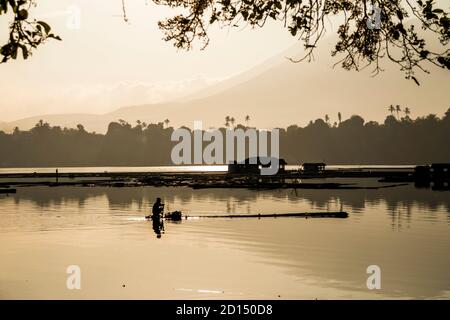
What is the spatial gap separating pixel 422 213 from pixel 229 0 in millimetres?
55655

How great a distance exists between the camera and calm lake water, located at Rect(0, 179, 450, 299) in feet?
87.5

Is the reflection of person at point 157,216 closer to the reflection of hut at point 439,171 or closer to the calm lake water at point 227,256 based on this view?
the calm lake water at point 227,256

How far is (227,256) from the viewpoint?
35688 millimetres

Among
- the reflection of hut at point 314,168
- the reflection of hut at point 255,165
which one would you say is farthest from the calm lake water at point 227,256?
the reflection of hut at point 314,168

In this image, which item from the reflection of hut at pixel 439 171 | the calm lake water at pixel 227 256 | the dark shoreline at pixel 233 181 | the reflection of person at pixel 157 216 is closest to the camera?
the calm lake water at pixel 227 256

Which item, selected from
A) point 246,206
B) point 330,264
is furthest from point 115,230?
point 246,206

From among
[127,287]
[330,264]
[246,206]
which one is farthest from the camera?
[246,206]

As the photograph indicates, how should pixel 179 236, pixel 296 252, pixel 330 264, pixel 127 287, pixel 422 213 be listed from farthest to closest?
pixel 422 213 → pixel 179 236 → pixel 296 252 → pixel 330 264 → pixel 127 287

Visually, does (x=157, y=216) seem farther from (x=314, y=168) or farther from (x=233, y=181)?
(x=314, y=168)

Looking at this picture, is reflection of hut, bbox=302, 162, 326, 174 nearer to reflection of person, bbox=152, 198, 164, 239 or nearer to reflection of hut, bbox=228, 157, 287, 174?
reflection of hut, bbox=228, 157, 287, 174

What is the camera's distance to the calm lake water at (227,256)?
87.5ft

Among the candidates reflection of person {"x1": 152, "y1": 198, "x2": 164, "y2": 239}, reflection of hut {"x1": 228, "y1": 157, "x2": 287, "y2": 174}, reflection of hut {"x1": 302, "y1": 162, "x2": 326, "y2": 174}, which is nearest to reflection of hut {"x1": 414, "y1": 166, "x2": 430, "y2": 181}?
reflection of hut {"x1": 228, "y1": 157, "x2": 287, "y2": 174}
